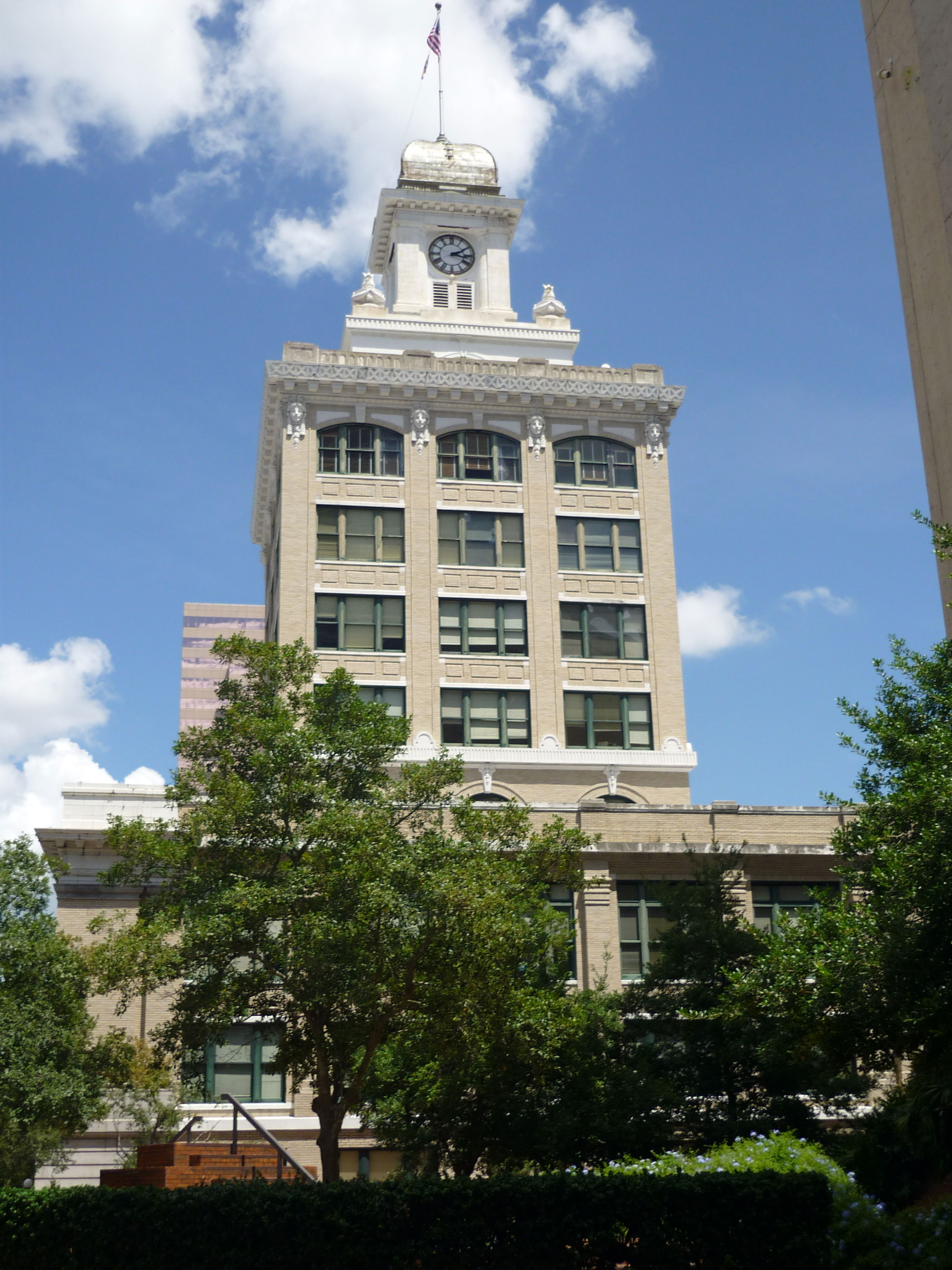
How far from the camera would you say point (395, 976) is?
24516mm

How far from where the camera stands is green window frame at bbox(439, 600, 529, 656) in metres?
59.0

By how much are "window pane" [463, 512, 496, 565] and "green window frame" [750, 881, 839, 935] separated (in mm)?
21781

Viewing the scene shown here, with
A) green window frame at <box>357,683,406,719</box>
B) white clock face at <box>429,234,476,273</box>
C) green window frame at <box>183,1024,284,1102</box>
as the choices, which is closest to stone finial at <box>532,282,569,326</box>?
white clock face at <box>429,234,476,273</box>

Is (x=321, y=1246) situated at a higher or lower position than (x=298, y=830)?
lower

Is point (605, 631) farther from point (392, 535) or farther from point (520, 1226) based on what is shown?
point (520, 1226)

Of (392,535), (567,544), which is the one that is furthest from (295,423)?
(567,544)

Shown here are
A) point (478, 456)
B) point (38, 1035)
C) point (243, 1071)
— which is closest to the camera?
point (38, 1035)

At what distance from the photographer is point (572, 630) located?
2357 inches

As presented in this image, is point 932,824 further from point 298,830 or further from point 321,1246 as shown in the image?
point 298,830

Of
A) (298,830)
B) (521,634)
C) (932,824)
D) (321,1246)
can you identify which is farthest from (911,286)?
(521,634)

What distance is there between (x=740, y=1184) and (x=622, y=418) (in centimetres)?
4769

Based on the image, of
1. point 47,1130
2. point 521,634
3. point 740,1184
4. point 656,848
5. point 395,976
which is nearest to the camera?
point 740,1184

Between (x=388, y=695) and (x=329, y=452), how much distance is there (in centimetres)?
1107

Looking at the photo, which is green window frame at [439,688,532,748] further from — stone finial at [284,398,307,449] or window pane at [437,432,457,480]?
stone finial at [284,398,307,449]
